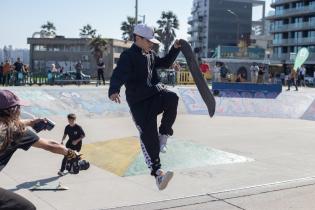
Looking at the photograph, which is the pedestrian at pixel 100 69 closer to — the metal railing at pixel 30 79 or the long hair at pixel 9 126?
the metal railing at pixel 30 79

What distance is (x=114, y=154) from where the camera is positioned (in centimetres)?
880

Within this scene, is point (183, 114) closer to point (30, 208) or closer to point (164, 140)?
point (164, 140)

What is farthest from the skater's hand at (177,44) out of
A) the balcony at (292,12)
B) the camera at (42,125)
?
the balcony at (292,12)

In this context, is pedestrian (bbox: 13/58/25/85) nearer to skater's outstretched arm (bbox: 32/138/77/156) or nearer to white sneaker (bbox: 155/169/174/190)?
white sneaker (bbox: 155/169/174/190)

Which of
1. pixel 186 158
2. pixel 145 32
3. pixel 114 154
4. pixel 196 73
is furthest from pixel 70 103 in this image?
pixel 145 32

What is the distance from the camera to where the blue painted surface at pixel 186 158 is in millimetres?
7895

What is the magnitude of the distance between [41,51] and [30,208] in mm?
64324

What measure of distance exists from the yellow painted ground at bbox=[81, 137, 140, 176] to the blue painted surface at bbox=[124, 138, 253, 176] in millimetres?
182

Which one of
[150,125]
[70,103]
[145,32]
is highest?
[145,32]

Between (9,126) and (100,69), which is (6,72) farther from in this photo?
(9,126)

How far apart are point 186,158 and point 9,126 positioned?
212 inches

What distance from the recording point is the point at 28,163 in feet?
27.0

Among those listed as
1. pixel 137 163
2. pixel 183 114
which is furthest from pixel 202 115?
pixel 137 163

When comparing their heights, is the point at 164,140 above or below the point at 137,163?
above
